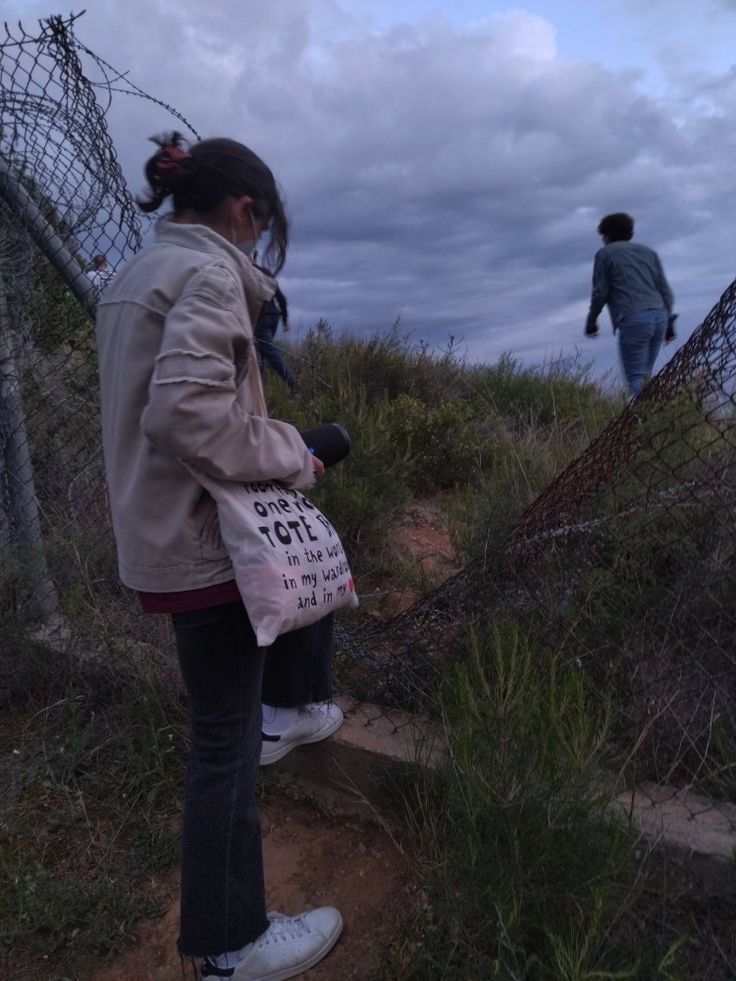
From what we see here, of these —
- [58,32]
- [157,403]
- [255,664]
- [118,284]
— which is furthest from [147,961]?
[58,32]

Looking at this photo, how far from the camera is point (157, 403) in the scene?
1.51 m

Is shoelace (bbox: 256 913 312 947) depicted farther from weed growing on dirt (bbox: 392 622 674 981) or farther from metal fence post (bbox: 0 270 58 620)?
metal fence post (bbox: 0 270 58 620)

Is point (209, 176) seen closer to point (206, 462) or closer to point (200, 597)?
point (206, 462)

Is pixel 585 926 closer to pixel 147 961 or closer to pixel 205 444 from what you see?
pixel 147 961

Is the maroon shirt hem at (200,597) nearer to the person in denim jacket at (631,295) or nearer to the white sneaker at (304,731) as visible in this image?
the white sneaker at (304,731)

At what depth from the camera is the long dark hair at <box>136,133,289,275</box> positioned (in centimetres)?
176

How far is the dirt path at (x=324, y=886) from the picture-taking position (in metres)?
2.03

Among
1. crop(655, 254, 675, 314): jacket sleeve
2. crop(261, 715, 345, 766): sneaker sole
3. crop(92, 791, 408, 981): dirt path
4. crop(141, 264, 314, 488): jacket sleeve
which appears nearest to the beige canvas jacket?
crop(141, 264, 314, 488): jacket sleeve

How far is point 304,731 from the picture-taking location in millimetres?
2449

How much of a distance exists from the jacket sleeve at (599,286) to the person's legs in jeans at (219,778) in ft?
18.9

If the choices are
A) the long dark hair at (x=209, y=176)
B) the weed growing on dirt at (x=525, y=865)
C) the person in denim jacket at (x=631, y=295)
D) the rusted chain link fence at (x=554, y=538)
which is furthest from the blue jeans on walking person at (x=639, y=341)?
the long dark hair at (x=209, y=176)

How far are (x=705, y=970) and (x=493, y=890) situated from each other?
18.6 inches

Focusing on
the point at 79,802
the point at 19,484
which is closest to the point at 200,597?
the point at 79,802

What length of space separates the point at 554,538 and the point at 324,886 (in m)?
1.22
